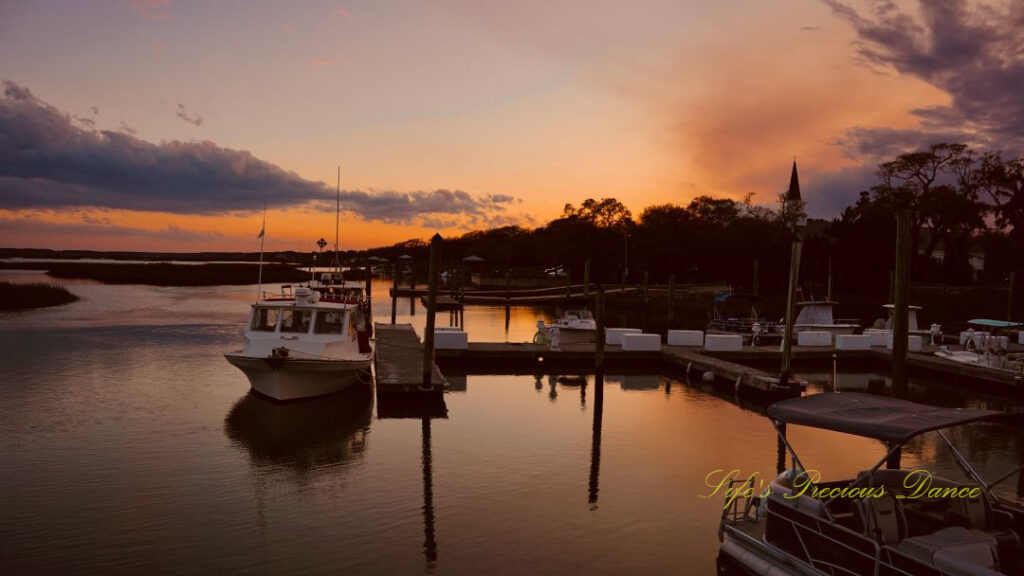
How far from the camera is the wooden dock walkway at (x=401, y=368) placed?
23.0m

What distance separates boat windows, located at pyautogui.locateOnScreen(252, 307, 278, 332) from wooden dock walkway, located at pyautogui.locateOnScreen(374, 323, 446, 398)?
13.0 ft

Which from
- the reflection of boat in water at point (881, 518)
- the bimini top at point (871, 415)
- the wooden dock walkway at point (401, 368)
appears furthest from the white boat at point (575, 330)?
the reflection of boat in water at point (881, 518)

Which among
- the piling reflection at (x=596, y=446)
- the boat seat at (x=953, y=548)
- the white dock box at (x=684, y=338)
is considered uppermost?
the white dock box at (x=684, y=338)

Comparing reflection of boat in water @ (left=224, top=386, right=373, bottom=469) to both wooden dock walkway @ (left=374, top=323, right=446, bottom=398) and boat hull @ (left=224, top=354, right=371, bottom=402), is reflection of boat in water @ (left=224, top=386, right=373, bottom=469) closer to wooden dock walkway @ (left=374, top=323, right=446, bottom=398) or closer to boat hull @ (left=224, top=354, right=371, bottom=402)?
boat hull @ (left=224, top=354, right=371, bottom=402)

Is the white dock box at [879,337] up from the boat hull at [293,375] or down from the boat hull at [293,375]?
up

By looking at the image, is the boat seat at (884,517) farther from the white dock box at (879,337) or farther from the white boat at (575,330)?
the white dock box at (879,337)

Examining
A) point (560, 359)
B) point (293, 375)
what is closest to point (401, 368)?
point (293, 375)

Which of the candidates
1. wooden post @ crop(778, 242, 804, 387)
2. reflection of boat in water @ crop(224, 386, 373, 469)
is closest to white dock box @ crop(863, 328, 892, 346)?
wooden post @ crop(778, 242, 804, 387)

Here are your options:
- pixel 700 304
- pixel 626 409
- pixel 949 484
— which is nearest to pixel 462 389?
pixel 626 409

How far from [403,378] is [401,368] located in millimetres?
2072

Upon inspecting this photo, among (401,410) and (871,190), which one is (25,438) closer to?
(401,410)

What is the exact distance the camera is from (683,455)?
18141mm

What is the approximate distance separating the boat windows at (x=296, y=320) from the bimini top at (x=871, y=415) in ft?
55.7

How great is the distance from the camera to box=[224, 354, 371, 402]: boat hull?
21781 millimetres
